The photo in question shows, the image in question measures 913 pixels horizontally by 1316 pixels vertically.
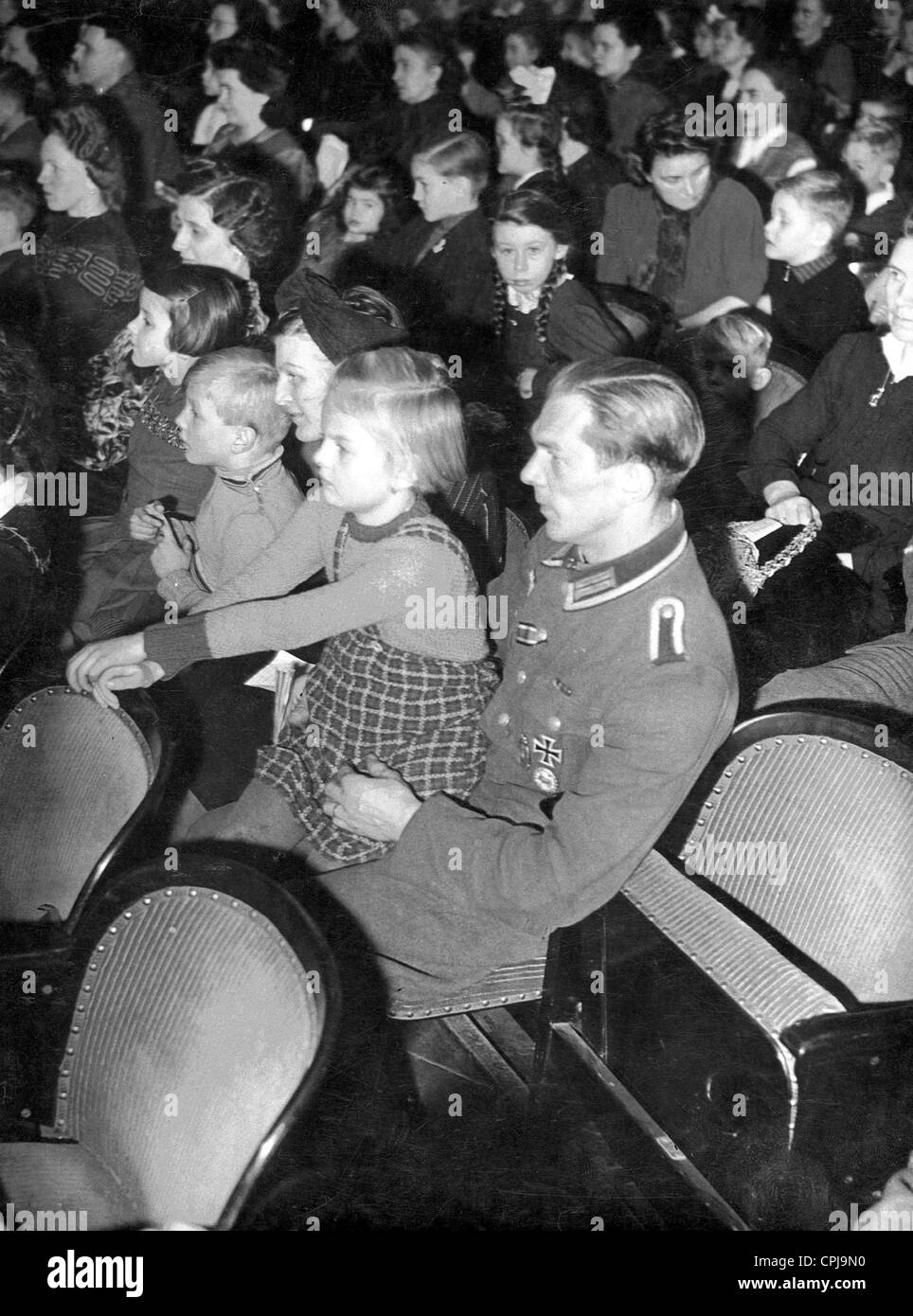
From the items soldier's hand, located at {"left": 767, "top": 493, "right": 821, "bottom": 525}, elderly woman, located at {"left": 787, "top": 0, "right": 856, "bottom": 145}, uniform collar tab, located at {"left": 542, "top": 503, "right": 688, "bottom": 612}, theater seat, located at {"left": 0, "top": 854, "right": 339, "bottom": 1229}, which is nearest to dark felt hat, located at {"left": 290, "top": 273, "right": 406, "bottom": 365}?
uniform collar tab, located at {"left": 542, "top": 503, "right": 688, "bottom": 612}

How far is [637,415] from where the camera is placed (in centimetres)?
177

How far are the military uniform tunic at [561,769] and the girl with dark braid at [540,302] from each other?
331 mm

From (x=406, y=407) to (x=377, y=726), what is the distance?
0.50m

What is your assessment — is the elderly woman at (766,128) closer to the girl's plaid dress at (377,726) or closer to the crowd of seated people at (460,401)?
the crowd of seated people at (460,401)

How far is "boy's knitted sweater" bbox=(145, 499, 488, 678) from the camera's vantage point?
192cm

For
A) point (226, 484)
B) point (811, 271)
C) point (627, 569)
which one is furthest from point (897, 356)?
point (226, 484)

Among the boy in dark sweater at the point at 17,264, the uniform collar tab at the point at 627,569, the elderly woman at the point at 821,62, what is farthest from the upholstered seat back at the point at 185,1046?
the elderly woman at the point at 821,62

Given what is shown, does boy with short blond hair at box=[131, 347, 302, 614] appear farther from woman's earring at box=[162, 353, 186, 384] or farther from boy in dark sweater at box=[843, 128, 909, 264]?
boy in dark sweater at box=[843, 128, 909, 264]

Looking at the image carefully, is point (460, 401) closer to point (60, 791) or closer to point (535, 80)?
point (535, 80)

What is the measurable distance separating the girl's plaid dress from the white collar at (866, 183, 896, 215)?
1009 millimetres

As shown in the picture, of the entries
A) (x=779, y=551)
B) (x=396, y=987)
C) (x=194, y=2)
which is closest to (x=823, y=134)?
(x=779, y=551)

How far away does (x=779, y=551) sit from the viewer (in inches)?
84.5

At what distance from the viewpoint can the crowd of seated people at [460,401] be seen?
187cm

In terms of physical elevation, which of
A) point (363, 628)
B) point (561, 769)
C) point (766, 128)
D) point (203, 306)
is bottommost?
point (561, 769)
